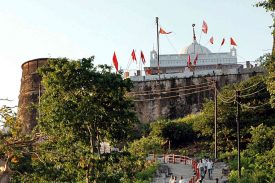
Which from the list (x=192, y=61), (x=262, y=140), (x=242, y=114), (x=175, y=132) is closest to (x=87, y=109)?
(x=262, y=140)

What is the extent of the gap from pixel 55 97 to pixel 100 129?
1.94 m

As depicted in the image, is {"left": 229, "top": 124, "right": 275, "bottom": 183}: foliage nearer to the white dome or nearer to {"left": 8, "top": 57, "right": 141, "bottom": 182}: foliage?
{"left": 8, "top": 57, "right": 141, "bottom": 182}: foliage

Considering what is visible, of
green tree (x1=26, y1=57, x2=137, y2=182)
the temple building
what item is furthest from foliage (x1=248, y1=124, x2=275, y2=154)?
the temple building

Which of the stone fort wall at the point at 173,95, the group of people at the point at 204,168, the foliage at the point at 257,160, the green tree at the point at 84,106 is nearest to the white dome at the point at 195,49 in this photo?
the stone fort wall at the point at 173,95

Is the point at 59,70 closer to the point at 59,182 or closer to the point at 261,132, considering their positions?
the point at 59,182

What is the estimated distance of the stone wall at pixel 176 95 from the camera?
41125 millimetres

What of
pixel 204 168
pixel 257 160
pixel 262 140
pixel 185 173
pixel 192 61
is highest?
pixel 192 61

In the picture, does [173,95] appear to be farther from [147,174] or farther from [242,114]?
[147,174]

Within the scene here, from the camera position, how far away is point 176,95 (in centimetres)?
4191

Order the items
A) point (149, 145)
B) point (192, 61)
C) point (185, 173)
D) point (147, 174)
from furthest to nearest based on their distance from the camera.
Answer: point (192, 61) → point (149, 145) → point (185, 173) → point (147, 174)

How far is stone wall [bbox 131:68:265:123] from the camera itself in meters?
41.1

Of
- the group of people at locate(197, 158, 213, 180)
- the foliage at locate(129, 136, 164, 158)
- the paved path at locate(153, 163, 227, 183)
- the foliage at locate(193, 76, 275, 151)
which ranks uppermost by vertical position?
the foliage at locate(193, 76, 275, 151)

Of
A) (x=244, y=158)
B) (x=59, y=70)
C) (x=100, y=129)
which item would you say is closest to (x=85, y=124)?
(x=100, y=129)

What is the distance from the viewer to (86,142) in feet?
55.1
